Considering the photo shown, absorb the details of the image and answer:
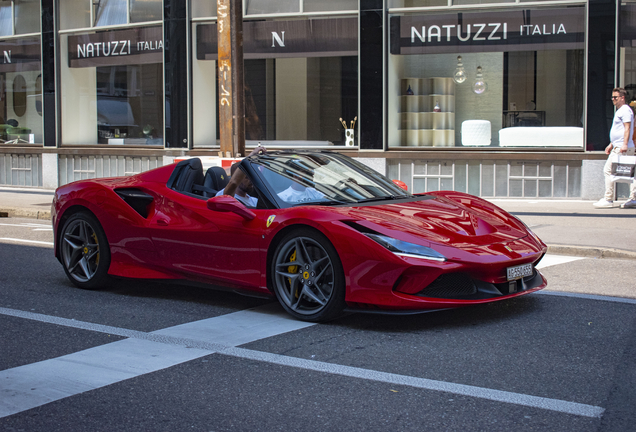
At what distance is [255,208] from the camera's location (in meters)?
5.79

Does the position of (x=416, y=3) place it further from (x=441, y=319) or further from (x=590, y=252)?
(x=441, y=319)

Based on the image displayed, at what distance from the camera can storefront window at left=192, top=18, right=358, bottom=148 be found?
15.2 metres

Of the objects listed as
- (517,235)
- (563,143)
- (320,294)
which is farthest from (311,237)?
(563,143)

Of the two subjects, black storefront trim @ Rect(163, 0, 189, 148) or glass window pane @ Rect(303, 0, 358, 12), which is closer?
glass window pane @ Rect(303, 0, 358, 12)

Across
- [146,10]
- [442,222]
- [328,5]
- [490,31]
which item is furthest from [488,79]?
[442,222]

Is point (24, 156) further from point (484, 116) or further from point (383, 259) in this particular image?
point (383, 259)

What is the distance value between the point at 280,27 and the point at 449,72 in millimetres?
3589

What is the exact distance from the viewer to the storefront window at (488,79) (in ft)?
45.9

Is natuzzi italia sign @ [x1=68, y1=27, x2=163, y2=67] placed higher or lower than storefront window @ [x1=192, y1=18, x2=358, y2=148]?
higher

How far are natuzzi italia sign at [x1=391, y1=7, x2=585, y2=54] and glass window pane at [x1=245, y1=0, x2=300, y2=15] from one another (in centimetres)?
214

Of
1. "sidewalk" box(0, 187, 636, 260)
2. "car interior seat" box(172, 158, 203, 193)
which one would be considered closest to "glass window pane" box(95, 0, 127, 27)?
"sidewalk" box(0, 187, 636, 260)

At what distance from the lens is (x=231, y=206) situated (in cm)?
560

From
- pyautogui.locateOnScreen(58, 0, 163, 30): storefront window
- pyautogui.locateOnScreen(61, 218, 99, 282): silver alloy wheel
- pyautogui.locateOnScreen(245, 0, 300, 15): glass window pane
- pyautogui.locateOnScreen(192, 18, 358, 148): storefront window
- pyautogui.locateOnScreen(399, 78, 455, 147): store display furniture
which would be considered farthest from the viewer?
pyautogui.locateOnScreen(58, 0, 163, 30): storefront window

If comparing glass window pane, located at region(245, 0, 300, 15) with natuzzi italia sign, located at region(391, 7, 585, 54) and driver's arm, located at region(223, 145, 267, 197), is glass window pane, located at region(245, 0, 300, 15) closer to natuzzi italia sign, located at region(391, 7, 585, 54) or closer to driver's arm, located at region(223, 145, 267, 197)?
natuzzi italia sign, located at region(391, 7, 585, 54)
